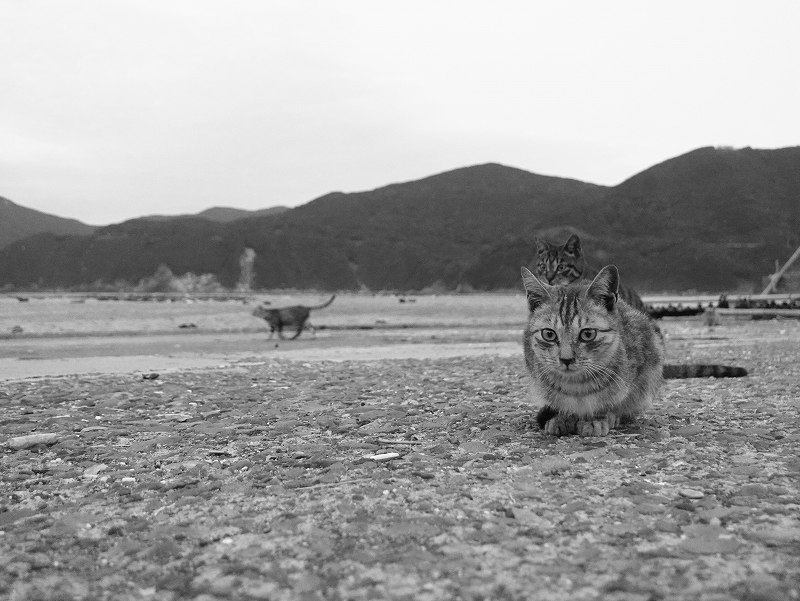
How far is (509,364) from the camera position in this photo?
1193 cm

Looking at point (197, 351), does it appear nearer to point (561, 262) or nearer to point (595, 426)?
point (561, 262)

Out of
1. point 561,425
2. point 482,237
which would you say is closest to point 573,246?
point 561,425

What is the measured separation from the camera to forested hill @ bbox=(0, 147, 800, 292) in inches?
4692

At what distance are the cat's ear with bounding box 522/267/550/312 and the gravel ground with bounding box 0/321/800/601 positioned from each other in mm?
1058

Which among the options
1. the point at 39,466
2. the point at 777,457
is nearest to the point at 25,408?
the point at 39,466

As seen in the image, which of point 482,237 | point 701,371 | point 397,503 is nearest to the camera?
point 397,503

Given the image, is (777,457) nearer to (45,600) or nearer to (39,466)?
(45,600)

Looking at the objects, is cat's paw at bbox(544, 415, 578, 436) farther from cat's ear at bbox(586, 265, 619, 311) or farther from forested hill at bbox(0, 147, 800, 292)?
forested hill at bbox(0, 147, 800, 292)

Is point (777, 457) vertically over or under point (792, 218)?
under

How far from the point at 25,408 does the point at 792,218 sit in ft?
455

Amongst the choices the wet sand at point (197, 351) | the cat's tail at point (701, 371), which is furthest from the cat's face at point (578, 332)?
the wet sand at point (197, 351)

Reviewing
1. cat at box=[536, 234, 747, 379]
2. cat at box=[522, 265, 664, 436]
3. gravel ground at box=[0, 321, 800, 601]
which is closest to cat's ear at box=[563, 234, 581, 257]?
cat at box=[536, 234, 747, 379]

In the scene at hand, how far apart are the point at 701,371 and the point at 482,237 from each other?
576 feet

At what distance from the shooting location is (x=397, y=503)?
3854mm
